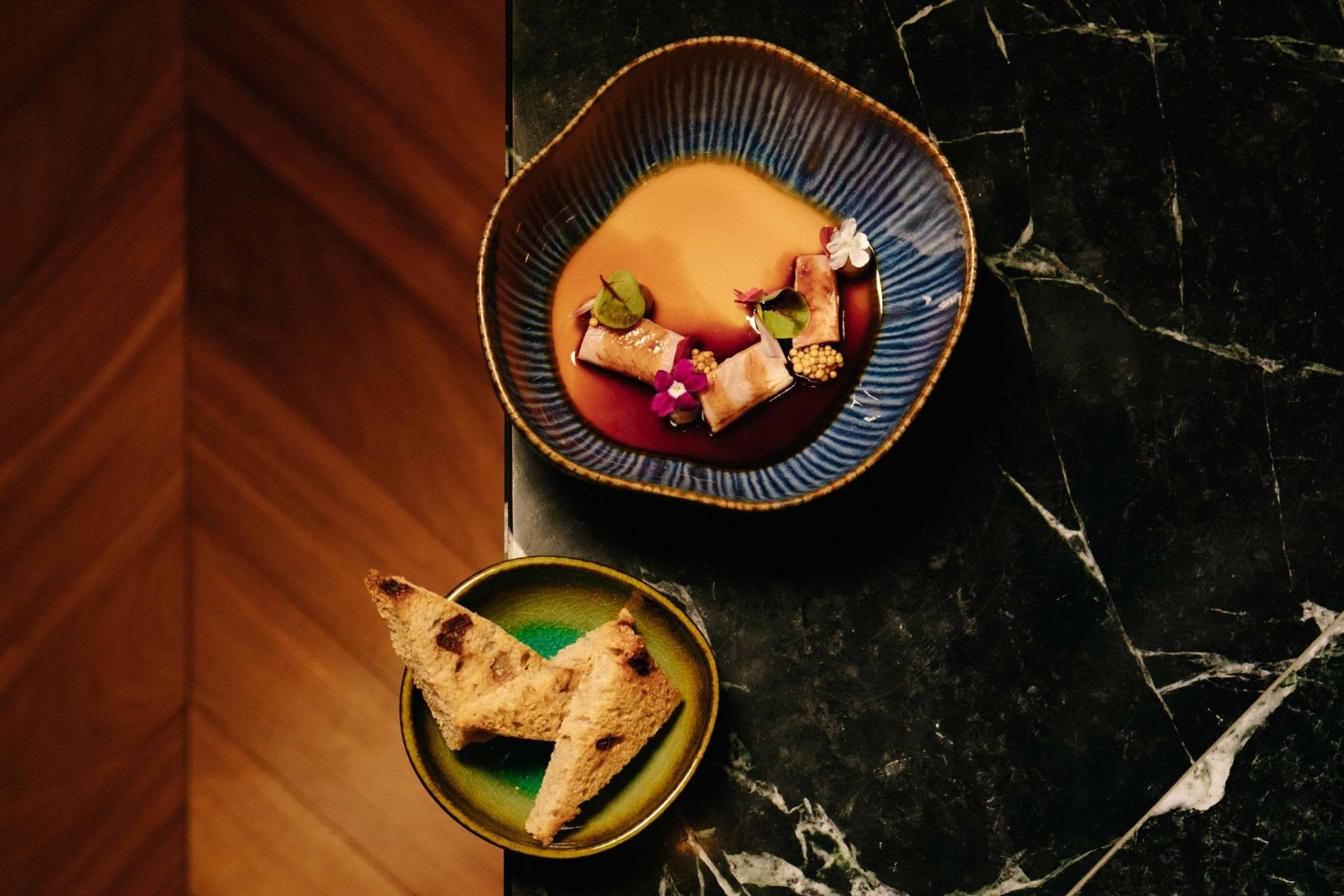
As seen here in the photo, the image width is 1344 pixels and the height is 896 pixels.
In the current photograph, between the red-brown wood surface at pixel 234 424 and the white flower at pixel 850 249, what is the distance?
0.63 m

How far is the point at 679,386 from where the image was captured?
1.50 metres

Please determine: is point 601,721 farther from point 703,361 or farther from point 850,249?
point 850,249

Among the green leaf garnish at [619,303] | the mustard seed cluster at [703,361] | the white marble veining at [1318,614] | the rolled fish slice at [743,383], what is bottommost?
the white marble veining at [1318,614]

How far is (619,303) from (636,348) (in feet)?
0.27

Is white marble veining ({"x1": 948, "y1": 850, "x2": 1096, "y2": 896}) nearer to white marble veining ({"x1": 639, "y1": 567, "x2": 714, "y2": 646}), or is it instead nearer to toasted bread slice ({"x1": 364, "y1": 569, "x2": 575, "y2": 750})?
white marble veining ({"x1": 639, "y1": 567, "x2": 714, "y2": 646})

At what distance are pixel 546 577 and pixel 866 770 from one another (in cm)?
64

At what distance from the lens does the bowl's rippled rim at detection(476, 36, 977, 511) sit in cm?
137

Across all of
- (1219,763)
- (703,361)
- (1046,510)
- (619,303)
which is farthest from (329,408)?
(1219,763)

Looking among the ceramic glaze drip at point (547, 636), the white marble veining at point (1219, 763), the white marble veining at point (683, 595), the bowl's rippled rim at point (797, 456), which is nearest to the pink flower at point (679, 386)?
the bowl's rippled rim at point (797, 456)

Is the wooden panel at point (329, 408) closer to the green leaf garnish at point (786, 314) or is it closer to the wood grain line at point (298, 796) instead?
the wood grain line at point (298, 796)

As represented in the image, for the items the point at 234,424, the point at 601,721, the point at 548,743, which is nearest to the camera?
the point at 601,721

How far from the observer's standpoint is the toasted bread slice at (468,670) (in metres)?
1.34

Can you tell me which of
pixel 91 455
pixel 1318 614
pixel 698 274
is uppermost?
pixel 91 455

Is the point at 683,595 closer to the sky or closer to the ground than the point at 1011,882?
closer to the sky
